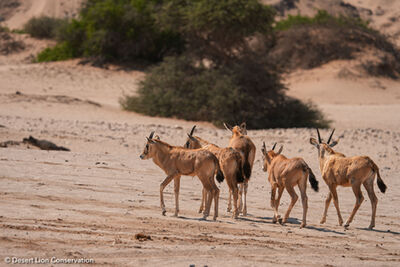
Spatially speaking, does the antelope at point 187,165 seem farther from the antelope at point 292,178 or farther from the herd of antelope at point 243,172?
the antelope at point 292,178

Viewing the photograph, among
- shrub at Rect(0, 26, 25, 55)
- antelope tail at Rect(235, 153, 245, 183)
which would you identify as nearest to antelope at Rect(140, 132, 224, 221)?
antelope tail at Rect(235, 153, 245, 183)

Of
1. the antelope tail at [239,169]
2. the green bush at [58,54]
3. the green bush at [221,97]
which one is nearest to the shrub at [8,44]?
the green bush at [58,54]

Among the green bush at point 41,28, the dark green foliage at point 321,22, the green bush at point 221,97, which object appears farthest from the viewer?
the green bush at point 41,28

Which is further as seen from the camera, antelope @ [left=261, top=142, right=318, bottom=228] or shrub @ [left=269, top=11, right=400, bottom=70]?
shrub @ [left=269, top=11, right=400, bottom=70]

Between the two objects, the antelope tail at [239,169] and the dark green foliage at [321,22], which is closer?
the antelope tail at [239,169]

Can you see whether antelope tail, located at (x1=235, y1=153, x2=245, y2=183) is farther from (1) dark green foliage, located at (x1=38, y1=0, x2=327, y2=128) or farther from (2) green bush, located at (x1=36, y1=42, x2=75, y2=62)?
(2) green bush, located at (x1=36, y1=42, x2=75, y2=62)

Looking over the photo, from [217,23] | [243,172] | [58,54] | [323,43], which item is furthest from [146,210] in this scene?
[323,43]

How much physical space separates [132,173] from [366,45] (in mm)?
33980

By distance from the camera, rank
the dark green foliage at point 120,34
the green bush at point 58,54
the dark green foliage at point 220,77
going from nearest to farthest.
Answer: the dark green foliage at point 220,77
the dark green foliage at point 120,34
the green bush at point 58,54

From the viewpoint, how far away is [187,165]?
9.16m

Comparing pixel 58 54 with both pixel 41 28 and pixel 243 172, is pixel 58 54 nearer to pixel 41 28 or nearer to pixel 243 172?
pixel 41 28

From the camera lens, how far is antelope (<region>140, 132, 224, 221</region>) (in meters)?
9.00

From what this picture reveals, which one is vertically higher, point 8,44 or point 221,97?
Result: point 8,44

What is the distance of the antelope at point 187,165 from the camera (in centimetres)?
900
